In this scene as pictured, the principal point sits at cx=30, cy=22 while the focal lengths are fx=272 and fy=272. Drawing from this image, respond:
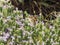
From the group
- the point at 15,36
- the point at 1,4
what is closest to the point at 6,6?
the point at 1,4

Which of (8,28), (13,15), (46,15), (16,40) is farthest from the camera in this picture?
(46,15)

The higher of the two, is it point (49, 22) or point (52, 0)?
point (52, 0)

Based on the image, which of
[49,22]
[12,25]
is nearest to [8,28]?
[12,25]

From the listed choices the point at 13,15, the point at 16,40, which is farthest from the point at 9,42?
the point at 13,15

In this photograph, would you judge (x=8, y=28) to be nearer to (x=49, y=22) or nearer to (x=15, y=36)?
(x=15, y=36)

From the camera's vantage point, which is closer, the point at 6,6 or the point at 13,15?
the point at 13,15

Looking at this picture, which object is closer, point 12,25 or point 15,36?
point 15,36

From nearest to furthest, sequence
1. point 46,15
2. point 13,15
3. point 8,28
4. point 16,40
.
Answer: point 16,40
point 8,28
point 13,15
point 46,15

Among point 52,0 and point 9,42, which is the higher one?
point 52,0

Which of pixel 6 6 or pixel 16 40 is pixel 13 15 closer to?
pixel 6 6
